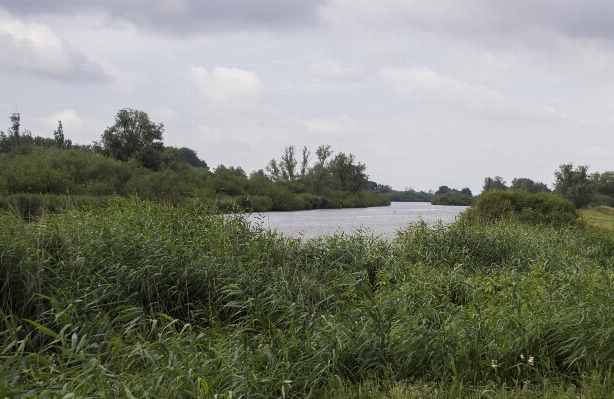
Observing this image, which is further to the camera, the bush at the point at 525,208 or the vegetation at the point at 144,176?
the vegetation at the point at 144,176

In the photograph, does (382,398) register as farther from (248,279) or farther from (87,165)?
(87,165)

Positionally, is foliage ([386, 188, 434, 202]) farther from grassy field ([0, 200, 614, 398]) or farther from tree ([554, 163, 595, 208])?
grassy field ([0, 200, 614, 398])

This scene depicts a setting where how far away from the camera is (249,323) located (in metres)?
4.95

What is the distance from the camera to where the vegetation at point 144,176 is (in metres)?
20.6

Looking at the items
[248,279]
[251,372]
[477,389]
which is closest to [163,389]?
[251,372]

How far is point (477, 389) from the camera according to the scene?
345 centimetres

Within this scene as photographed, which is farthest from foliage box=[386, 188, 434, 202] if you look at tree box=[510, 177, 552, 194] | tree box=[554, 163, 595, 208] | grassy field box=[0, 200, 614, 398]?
grassy field box=[0, 200, 614, 398]

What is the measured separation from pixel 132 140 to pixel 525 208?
25.8 m

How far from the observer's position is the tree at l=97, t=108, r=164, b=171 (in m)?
34.0

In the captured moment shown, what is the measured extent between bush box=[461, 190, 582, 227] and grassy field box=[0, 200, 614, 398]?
437 inches

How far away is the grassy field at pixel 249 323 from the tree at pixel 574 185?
24957mm

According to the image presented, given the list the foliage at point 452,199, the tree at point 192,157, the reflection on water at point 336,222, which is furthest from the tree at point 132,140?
the tree at point 192,157

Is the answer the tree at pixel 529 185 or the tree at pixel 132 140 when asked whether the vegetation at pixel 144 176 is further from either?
the tree at pixel 529 185

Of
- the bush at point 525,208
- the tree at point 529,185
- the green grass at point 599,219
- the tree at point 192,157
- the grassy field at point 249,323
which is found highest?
the tree at point 192,157
